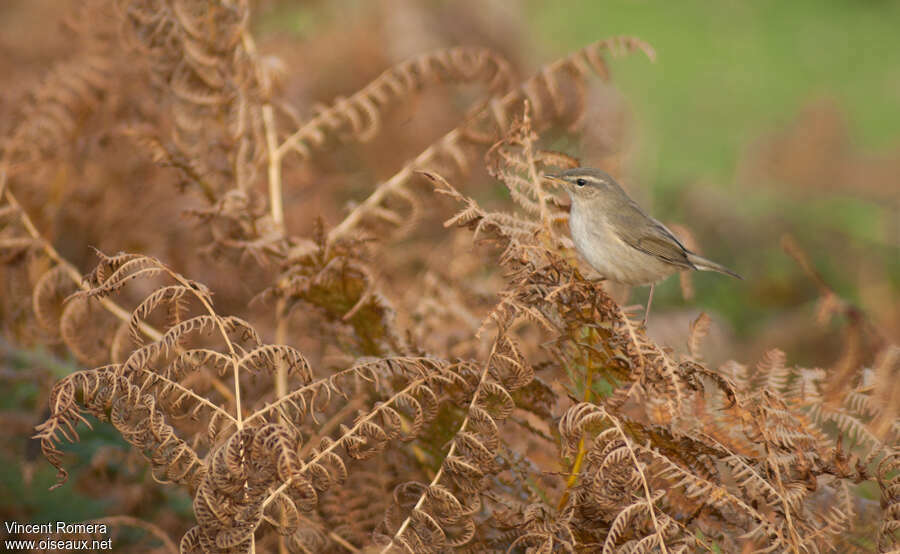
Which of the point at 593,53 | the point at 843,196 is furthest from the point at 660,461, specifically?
the point at 843,196

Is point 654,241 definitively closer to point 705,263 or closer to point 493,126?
point 705,263

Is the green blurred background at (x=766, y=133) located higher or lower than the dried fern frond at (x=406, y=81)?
lower

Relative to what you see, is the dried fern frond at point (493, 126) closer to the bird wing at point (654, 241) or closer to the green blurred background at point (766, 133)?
the bird wing at point (654, 241)

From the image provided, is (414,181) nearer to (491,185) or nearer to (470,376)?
(470,376)

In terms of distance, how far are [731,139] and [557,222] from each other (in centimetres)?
976

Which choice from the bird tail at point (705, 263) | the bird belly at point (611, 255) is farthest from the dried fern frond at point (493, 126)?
the bird tail at point (705, 263)

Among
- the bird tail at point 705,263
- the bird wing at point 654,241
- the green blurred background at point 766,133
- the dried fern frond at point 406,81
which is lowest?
the green blurred background at point 766,133

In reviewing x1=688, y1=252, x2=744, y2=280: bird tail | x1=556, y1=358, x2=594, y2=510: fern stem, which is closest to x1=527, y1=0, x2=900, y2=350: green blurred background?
x1=688, y1=252, x2=744, y2=280: bird tail

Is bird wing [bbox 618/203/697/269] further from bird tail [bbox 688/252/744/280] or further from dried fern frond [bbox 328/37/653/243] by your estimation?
dried fern frond [bbox 328/37/653/243]

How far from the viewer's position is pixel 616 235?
2.51m

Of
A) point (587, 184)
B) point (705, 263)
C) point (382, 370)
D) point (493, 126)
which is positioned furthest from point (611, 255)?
point (382, 370)

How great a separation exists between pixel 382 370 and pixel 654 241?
1232 mm

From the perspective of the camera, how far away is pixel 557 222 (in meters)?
2.45

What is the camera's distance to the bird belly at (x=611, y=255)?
7.75ft
